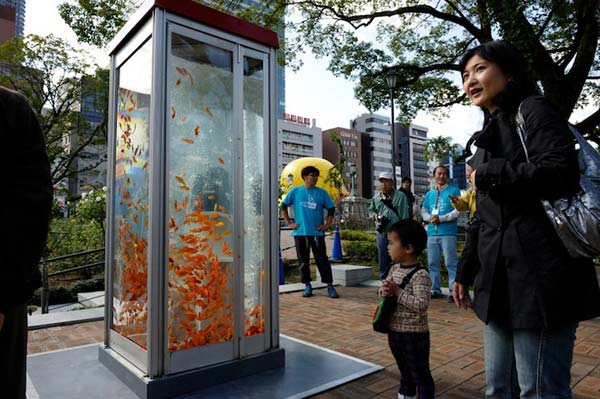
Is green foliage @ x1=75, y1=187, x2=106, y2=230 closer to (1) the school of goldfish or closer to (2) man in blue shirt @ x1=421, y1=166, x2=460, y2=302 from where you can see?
(1) the school of goldfish

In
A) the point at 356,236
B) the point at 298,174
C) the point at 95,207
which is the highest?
the point at 298,174

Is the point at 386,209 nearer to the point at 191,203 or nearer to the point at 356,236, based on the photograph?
the point at 191,203

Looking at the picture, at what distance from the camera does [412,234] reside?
8.21 feet

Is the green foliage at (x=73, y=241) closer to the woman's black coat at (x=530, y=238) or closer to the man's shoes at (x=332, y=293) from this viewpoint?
the man's shoes at (x=332, y=293)

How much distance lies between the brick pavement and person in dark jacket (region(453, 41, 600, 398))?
1438 mm

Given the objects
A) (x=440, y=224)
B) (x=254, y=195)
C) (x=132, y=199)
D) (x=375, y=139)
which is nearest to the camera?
(x=132, y=199)

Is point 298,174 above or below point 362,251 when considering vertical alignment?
above

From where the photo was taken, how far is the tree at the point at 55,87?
480 inches

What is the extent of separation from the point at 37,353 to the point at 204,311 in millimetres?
1845

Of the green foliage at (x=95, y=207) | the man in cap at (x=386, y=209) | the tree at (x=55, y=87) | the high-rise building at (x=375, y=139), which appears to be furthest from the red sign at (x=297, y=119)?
the man in cap at (x=386, y=209)

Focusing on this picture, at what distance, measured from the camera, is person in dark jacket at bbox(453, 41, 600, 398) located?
1425 mm

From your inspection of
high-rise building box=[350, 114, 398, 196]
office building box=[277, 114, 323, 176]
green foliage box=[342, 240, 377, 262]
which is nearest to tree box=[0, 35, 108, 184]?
green foliage box=[342, 240, 377, 262]

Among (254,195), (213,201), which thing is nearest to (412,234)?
(254,195)

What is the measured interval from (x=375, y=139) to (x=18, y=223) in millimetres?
104663
